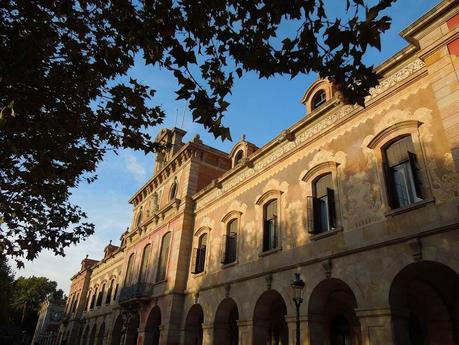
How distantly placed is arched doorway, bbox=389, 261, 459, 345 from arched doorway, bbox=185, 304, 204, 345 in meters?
10.4

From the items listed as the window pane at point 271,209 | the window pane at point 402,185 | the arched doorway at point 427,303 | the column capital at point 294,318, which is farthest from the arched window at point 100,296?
the window pane at point 402,185

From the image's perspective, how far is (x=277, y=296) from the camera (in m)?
14.4

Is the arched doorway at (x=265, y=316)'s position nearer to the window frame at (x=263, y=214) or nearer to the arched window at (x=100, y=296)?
the window frame at (x=263, y=214)

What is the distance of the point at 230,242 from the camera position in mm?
17844

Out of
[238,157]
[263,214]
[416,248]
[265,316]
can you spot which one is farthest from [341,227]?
[238,157]

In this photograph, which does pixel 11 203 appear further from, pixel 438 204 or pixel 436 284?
pixel 436 284

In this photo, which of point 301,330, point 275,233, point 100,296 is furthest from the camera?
point 100,296

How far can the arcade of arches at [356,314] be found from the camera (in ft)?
31.6

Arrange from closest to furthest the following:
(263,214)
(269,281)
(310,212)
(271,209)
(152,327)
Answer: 1. (310,212)
2. (269,281)
3. (271,209)
4. (263,214)
5. (152,327)

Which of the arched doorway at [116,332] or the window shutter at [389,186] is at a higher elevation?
the window shutter at [389,186]

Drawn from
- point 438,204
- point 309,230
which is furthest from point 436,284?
point 309,230

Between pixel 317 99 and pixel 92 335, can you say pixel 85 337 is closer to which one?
pixel 92 335

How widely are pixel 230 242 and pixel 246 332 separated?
4685 mm

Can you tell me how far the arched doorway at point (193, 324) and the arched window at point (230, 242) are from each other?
122 inches
